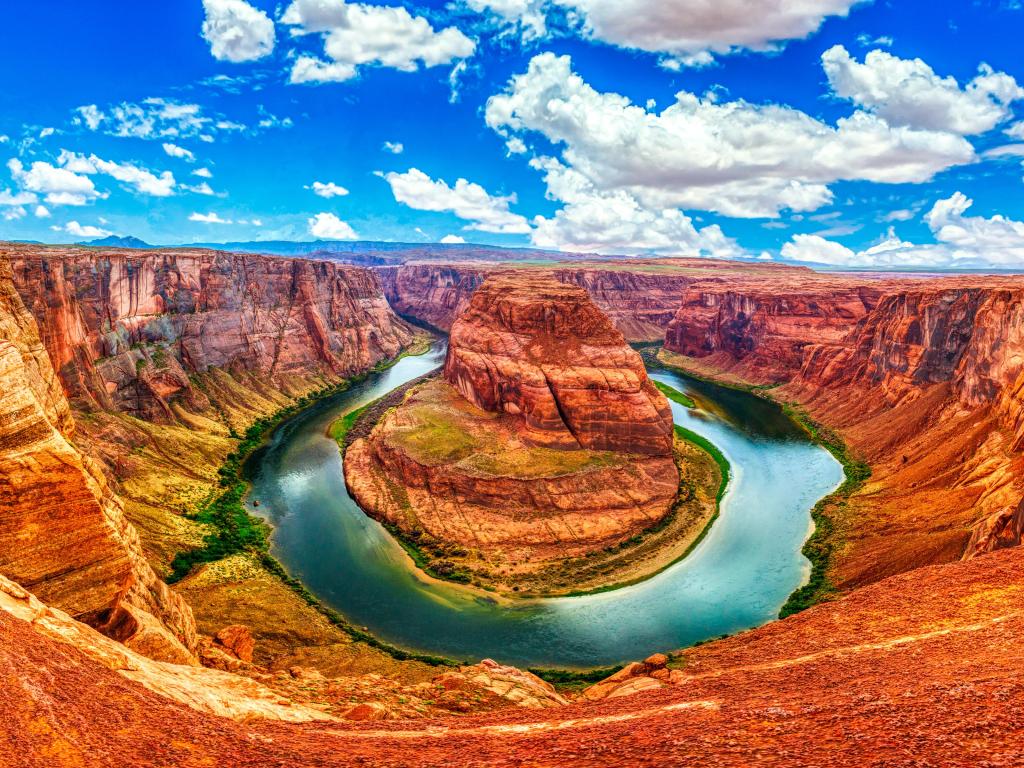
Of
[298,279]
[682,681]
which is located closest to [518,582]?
[682,681]

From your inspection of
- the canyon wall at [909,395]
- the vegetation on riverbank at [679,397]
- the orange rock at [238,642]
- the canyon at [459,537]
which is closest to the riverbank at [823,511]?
the canyon at [459,537]

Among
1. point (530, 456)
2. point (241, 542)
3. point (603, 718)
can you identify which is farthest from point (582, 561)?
point (241, 542)

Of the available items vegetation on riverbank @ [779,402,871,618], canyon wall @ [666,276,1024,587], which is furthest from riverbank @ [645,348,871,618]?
canyon wall @ [666,276,1024,587]

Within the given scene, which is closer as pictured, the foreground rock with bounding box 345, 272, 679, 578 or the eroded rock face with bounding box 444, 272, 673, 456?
the foreground rock with bounding box 345, 272, 679, 578

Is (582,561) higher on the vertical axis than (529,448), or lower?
lower

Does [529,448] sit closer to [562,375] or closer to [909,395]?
[562,375]

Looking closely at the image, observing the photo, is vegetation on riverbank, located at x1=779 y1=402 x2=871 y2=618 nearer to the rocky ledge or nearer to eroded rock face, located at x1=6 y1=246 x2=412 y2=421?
the rocky ledge

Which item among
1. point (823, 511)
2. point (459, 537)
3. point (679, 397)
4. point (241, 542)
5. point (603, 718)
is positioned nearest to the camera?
point (603, 718)
